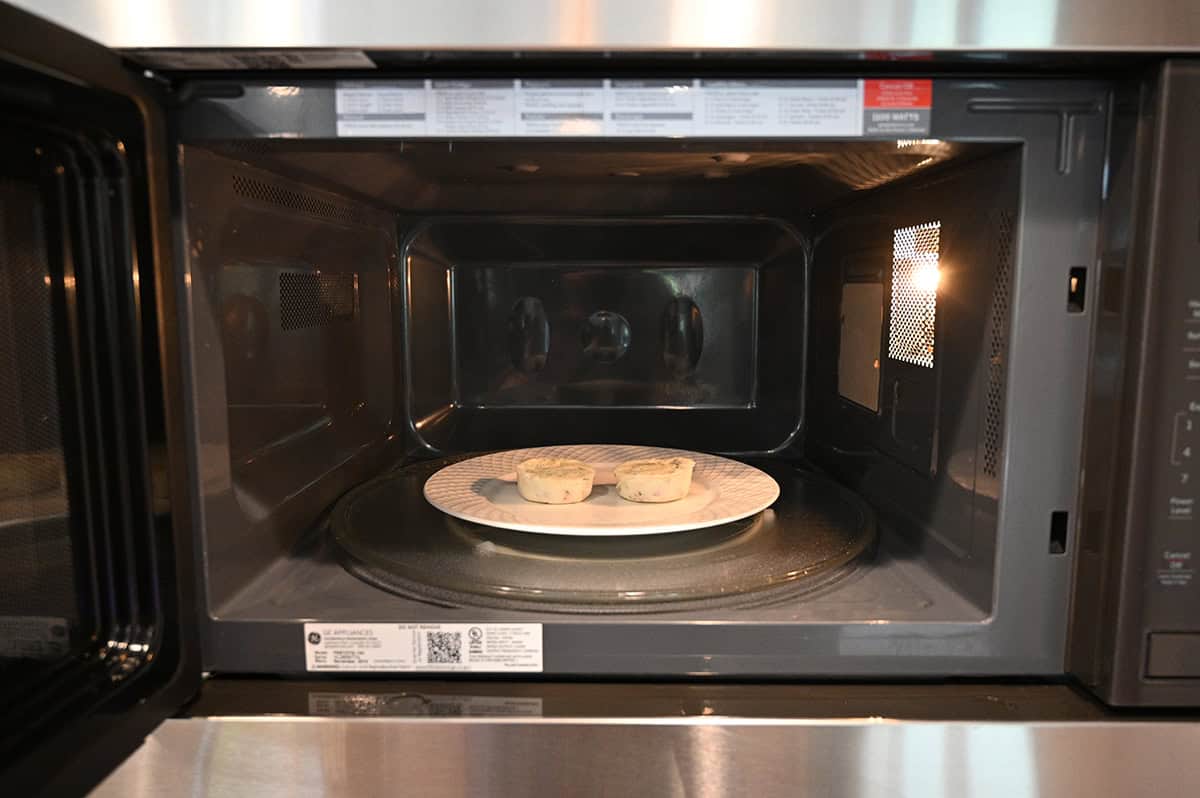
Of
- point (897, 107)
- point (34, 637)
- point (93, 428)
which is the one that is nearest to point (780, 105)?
point (897, 107)

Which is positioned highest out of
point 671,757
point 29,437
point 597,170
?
point 597,170

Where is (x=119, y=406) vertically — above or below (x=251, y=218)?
below

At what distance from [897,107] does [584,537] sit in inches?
18.8

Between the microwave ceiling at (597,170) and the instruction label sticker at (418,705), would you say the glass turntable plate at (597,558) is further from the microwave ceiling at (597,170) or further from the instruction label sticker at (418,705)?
the microwave ceiling at (597,170)

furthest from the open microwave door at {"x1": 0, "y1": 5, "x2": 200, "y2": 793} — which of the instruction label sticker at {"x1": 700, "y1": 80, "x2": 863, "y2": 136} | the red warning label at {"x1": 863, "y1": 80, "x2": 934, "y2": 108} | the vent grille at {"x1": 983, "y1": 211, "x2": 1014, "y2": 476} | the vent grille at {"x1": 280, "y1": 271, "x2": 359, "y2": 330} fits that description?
the vent grille at {"x1": 983, "y1": 211, "x2": 1014, "y2": 476}

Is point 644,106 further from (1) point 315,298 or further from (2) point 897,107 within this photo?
(1) point 315,298

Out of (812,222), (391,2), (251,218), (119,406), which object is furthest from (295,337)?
(812,222)

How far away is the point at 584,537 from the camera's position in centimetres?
Answer: 82

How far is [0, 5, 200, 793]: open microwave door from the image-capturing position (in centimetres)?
52

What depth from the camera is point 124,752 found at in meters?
0.54

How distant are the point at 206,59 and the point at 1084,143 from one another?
24.4 inches

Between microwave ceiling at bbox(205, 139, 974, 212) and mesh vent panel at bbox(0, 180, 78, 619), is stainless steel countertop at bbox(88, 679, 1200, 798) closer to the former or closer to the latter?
mesh vent panel at bbox(0, 180, 78, 619)

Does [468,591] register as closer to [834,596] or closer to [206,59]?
[834,596]

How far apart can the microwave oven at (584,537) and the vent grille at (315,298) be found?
12 millimetres
